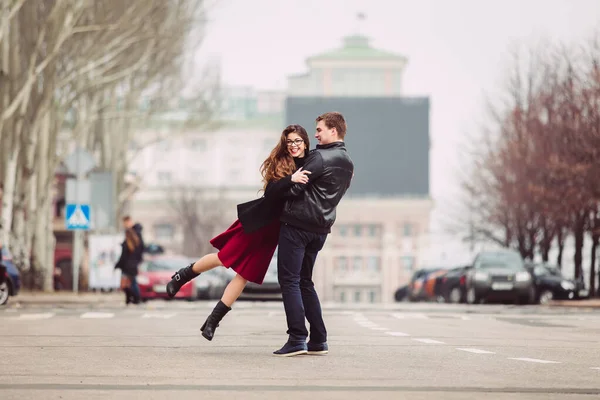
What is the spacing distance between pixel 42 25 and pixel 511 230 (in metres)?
33.7

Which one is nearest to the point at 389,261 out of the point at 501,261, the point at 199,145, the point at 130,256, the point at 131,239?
the point at 199,145

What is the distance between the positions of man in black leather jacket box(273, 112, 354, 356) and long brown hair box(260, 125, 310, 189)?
6.0 inches

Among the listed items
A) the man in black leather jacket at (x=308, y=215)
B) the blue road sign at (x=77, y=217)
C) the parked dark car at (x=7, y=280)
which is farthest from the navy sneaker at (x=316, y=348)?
the blue road sign at (x=77, y=217)

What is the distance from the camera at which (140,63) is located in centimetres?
4319

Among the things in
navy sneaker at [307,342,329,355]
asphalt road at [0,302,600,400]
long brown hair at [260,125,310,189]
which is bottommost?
asphalt road at [0,302,600,400]

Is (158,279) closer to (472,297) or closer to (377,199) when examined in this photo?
(472,297)

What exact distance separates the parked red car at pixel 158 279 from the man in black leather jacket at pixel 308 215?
28582 millimetres

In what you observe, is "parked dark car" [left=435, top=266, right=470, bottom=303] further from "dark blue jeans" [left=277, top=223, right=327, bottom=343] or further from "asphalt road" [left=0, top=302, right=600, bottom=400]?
"dark blue jeans" [left=277, top=223, right=327, bottom=343]

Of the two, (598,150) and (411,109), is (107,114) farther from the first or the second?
(411,109)

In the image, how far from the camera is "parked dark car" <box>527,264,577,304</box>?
153ft

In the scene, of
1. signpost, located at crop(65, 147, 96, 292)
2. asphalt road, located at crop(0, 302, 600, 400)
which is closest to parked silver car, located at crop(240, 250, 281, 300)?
signpost, located at crop(65, 147, 96, 292)

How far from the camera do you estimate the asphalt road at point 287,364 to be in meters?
8.95

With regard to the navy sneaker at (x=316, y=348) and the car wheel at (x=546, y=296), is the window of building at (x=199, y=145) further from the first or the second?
the navy sneaker at (x=316, y=348)

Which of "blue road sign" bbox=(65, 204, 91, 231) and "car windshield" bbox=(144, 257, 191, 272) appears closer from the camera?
"blue road sign" bbox=(65, 204, 91, 231)
